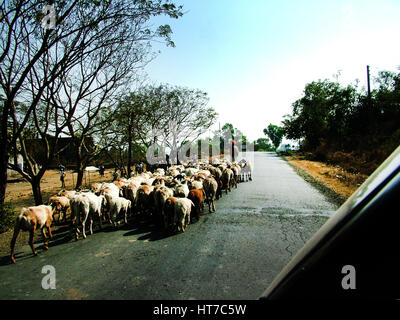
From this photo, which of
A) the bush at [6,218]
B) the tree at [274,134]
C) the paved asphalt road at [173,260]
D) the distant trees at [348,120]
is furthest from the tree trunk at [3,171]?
the tree at [274,134]

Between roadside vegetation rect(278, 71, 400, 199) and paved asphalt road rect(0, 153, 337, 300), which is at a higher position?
roadside vegetation rect(278, 71, 400, 199)

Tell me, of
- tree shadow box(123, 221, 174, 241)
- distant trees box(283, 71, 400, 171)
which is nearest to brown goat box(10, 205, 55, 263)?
tree shadow box(123, 221, 174, 241)

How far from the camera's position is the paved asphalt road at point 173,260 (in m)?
4.57

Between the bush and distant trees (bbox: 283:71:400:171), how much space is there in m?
22.1

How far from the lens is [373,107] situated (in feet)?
87.8

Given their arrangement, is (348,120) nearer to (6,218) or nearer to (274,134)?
(6,218)

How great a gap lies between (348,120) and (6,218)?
34.8m

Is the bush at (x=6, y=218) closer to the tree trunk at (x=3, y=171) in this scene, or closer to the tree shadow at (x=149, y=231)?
the tree trunk at (x=3, y=171)

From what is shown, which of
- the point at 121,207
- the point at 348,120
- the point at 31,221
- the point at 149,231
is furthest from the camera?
the point at 348,120

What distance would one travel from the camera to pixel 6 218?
867 cm

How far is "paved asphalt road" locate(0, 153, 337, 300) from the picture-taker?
15.0 feet

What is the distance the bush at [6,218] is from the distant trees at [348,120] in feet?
72.7

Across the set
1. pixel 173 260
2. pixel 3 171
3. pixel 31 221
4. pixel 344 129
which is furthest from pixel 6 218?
pixel 344 129

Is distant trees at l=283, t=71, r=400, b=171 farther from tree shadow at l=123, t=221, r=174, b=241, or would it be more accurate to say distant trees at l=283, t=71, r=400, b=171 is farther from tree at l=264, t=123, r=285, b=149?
tree at l=264, t=123, r=285, b=149
